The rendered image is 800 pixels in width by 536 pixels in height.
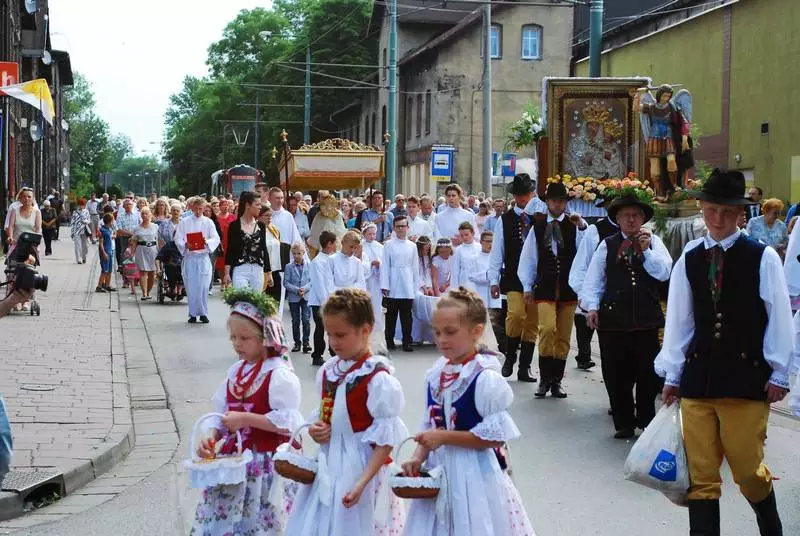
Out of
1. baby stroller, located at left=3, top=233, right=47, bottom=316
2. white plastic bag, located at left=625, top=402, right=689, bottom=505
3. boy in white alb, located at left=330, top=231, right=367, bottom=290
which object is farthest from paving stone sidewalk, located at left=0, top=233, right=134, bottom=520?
white plastic bag, located at left=625, top=402, right=689, bottom=505

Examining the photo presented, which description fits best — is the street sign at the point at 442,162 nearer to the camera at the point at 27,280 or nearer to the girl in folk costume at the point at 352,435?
the camera at the point at 27,280

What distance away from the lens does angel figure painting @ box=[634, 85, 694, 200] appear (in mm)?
15797

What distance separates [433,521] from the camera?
4641 mm

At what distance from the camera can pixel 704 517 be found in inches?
215

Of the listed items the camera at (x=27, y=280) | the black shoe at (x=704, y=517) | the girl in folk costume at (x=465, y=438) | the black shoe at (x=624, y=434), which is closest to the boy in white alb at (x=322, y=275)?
the black shoe at (x=624, y=434)

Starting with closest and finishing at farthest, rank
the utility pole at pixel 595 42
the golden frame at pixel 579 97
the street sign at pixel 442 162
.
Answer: the golden frame at pixel 579 97
the utility pole at pixel 595 42
the street sign at pixel 442 162

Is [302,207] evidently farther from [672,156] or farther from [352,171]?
[672,156]

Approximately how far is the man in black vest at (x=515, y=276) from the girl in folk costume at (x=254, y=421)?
6.51 m

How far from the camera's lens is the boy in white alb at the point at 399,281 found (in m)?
15.2

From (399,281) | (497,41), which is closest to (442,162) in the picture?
(399,281)

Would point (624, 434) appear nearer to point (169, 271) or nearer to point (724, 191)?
point (724, 191)

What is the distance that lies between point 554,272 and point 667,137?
5825mm

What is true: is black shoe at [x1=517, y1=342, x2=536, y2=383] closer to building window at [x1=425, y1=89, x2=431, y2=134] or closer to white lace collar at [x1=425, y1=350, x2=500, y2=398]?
white lace collar at [x1=425, y1=350, x2=500, y2=398]

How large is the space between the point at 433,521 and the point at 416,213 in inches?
691
